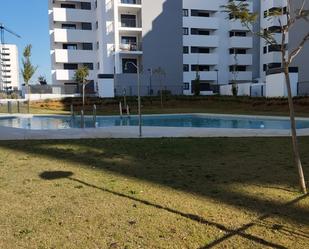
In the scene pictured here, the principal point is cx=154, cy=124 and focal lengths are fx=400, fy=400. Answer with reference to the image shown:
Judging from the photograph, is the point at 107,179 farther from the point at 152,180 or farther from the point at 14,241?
the point at 14,241

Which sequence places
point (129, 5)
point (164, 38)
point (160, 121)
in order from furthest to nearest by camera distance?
point (164, 38) < point (129, 5) < point (160, 121)

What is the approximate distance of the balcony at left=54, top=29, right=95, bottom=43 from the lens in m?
50.0

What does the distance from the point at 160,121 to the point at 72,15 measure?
32.0m

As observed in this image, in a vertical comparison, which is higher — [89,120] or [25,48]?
[25,48]

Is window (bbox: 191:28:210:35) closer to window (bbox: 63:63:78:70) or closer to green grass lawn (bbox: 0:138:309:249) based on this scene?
window (bbox: 63:63:78:70)

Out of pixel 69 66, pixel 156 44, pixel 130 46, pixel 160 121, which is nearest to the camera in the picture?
pixel 160 121

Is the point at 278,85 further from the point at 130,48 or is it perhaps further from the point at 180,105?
the point at 130,48

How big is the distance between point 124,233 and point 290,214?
7.51 feet

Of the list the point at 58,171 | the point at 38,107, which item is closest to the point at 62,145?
the point at 58,171

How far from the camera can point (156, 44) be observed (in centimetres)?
4844

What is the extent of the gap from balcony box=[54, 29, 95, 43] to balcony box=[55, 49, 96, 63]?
144 centimetres

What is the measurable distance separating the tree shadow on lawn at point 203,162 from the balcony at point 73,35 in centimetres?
4031

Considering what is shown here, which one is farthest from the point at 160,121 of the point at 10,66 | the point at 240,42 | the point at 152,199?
the point at 10,66

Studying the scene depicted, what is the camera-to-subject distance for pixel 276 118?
22.3 meters
